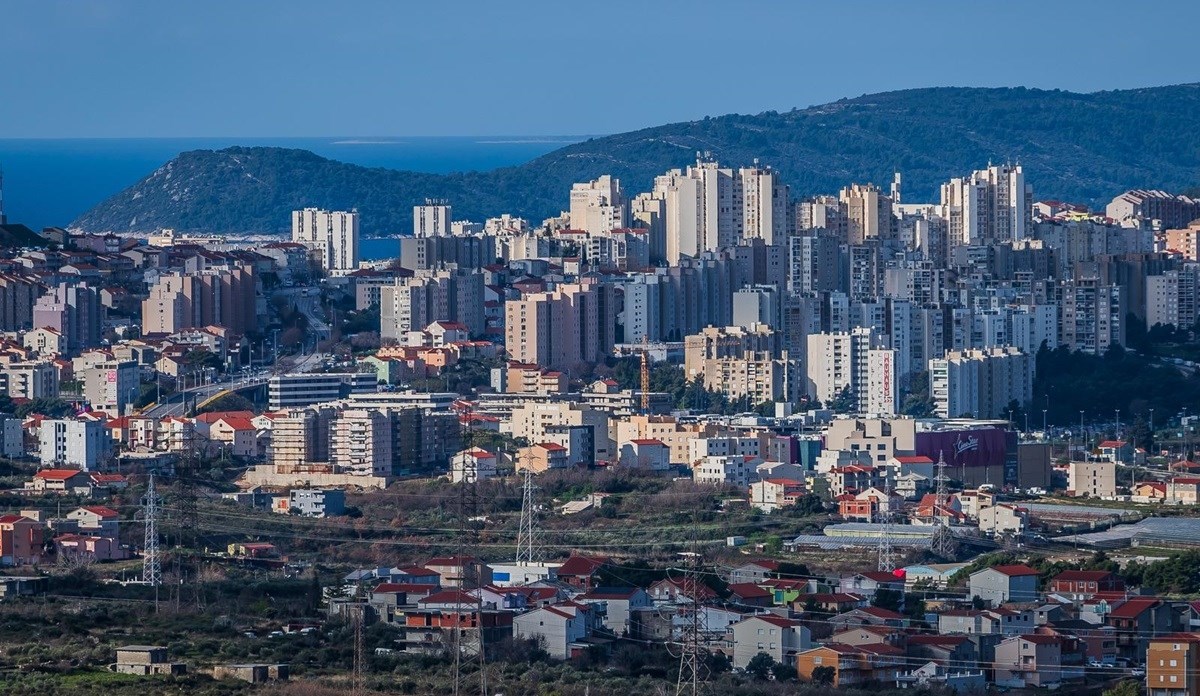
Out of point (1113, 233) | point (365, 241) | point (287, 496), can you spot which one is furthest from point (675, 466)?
point (365, 241)

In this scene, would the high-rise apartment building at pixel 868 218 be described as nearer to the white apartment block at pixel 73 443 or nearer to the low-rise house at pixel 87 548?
the white apartment block at pixel 73 443

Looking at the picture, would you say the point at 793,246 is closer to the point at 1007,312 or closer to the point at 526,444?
the point at 1007,312

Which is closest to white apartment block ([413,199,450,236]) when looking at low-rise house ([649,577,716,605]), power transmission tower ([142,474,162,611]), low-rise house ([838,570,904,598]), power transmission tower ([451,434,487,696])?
power transmission tower ([451,434,487,696])

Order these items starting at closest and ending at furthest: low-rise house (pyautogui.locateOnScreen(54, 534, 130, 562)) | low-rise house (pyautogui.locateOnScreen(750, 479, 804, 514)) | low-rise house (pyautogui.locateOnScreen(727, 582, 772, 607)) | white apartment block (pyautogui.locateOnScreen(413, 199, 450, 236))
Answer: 1. low-rise house (pyautogui.locateOnScreen(727, 582, 772, 607))
2. low-rise house (pyautogui.locateOnScreen(54, 534, 130, 562))
3. low-rise house (pyautogui.locateOnScreen(750, 479, 804, 514))
4. white apartment block (pyautogui.locateOnScreen(413, 199, 450, 236))

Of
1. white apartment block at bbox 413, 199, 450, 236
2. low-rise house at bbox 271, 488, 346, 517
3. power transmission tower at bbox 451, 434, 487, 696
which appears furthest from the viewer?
white apartment block at bbox 413, 199, 450, 236

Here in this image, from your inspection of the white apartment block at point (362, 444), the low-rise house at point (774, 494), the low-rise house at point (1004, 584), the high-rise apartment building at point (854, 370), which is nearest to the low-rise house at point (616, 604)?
the low-rise house at point (1004, 584)

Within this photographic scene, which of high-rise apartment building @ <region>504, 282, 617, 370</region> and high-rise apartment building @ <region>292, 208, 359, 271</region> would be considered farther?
high-rise apartment building @ <region>292, 208, 359, 271</region>

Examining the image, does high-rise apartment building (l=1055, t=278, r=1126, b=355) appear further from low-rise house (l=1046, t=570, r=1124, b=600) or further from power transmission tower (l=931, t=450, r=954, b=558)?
low-rise house (l=1046, t=570, r=1124, b=600)
